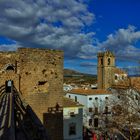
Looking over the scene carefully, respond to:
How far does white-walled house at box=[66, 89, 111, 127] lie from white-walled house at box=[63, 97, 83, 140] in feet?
29.2

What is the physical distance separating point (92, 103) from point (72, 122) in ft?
45.1

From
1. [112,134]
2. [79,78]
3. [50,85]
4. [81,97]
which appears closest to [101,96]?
[81,97]

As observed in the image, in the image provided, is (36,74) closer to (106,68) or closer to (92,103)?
(92,103)

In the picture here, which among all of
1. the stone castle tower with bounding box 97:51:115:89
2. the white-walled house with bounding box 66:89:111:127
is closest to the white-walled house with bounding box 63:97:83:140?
the white-walled house with bounding box 66:89:111:127

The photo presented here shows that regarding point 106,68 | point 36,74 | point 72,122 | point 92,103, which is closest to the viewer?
point 36,74

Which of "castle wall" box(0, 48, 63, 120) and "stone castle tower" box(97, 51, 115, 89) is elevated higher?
"stone castle tower" box(97, 51, 115, 89)

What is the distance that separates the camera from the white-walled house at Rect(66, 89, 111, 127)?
39688mm

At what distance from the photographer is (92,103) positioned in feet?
139

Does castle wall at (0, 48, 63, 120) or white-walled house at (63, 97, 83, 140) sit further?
white-walled house at (63, 97, 83, 140)

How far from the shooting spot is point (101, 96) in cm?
4412

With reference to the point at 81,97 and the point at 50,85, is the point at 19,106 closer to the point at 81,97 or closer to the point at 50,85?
the point at 50,85

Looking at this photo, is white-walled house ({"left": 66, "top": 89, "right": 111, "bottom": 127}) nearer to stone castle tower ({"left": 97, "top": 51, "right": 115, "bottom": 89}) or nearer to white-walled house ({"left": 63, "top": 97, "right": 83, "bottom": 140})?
white-walled house ({"left": 63, "top": 97, "right": 83, "bottom": 140})

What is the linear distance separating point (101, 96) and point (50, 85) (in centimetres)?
3451

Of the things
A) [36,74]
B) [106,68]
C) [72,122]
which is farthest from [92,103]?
[36,74]
